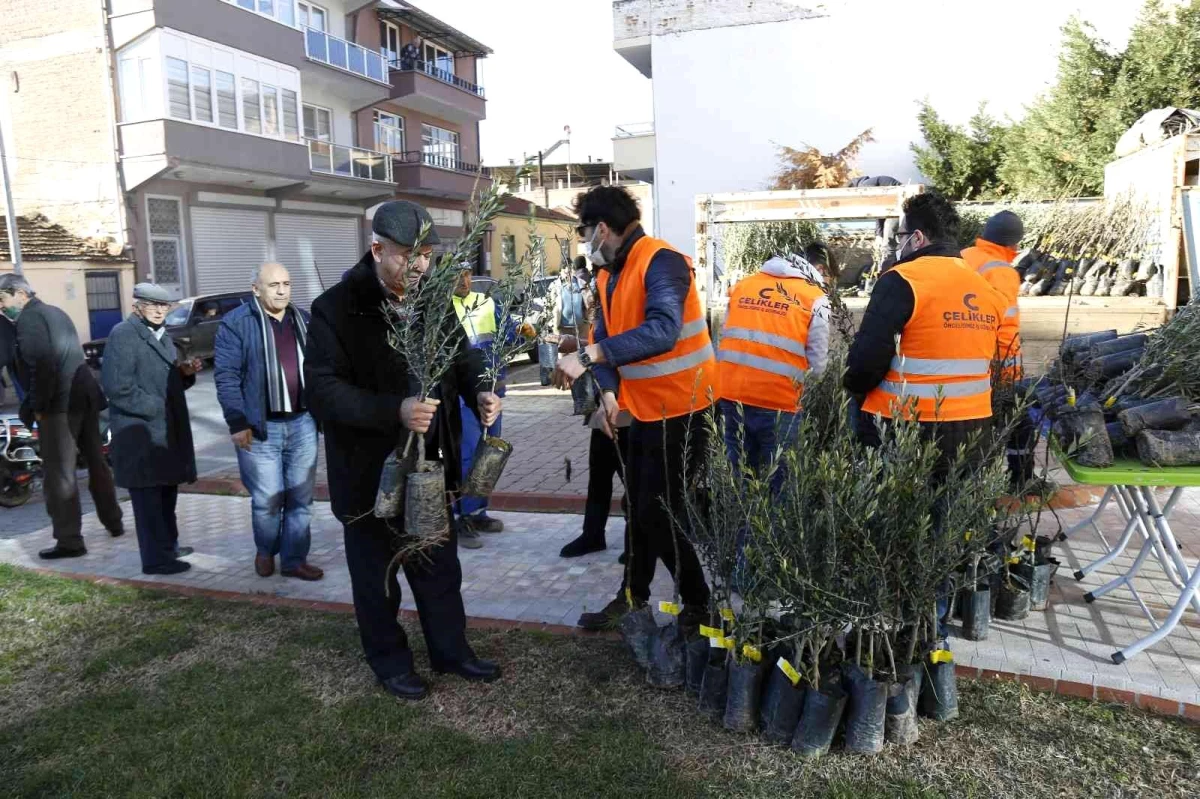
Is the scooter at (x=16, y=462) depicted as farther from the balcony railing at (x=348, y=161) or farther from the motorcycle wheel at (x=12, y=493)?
the balcony railing at (x=348, y=161)

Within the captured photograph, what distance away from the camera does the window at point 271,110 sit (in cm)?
2298

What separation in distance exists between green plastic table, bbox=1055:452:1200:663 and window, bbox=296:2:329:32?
26362mm

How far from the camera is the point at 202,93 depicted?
68.5 ft

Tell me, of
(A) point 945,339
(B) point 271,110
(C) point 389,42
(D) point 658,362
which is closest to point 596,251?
(D) point 658,362

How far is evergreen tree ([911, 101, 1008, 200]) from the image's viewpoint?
20.3m

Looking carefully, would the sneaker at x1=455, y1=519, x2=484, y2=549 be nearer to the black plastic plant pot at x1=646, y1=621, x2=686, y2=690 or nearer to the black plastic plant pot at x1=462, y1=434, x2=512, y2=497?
the black plastic plant pot at x1=462, y1=434, x2=512, y2=497

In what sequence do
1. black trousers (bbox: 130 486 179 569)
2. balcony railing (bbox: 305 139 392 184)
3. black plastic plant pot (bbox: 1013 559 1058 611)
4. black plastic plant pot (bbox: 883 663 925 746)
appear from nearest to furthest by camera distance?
black plastic plant pot (bbox: 883 663 925 746) → black plastic plant pot (bbox: 1013 559 1058 611) → black trousers (bbox: 130 486 179 569) → balcony railing (bbox: 305 139 392 184)

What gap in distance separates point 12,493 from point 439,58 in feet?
94.8

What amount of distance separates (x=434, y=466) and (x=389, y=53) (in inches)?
1183

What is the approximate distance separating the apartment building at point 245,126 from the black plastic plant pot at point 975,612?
13860 mm

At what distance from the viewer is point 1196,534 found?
5.42 metres

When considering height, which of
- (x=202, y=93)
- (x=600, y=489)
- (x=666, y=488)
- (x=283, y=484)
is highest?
(x=202, y=93)

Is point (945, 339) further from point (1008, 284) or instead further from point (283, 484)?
point (283, 484)

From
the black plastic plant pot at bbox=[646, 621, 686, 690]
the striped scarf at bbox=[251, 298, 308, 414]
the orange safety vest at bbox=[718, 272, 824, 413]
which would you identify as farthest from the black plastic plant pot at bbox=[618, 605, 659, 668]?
the striped scarf at bbox=[251, 298, 308, 414]
